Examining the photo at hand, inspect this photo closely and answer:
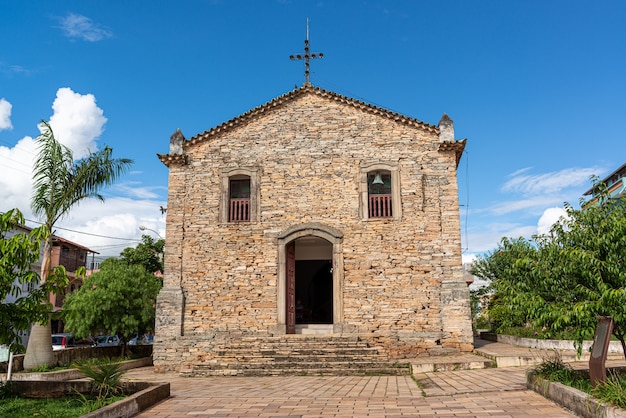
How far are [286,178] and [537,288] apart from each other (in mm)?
9799

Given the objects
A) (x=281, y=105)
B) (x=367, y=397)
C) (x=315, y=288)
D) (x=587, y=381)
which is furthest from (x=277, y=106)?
(x=587, y=381)

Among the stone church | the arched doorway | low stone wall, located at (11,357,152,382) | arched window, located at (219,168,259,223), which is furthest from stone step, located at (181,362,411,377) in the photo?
the arched doorway

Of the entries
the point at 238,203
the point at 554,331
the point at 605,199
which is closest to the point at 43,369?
the point at 238,203

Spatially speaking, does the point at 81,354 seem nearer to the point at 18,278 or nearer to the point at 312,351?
the point at 312,351

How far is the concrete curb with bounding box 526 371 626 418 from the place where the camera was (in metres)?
5.44

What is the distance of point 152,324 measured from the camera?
17.5m

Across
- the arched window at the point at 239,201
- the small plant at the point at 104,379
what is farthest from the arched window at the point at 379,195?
the small plant at the point at 104,379

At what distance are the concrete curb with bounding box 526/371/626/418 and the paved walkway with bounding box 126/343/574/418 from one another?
0.12 metres

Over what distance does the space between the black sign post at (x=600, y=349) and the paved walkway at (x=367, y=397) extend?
0.65 m

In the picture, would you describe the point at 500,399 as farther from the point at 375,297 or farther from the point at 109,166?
the point at 109,166

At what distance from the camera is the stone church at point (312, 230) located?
1476 centimetres

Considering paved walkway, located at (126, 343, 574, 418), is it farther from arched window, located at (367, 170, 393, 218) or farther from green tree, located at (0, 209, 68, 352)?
arched window, located at (367, 170, 393, 218)

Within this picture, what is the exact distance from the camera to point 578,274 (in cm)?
722

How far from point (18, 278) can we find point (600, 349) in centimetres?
788
